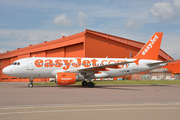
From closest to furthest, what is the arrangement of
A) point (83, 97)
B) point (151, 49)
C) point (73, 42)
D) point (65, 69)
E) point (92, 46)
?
1. point (83, 97)
2. point (65, 69)
3. point (151, 49)
4. point (92, 46)
5. point (73, 42)

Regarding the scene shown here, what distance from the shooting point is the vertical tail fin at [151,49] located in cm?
2648

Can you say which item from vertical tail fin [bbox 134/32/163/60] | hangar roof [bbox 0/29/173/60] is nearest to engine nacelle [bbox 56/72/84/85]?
vertical tail fin [bbox 134/32/163/60]

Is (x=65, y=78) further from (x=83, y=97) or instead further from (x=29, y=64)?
(x=83, y=97)

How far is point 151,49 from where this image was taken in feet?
87.8

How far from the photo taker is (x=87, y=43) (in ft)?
136

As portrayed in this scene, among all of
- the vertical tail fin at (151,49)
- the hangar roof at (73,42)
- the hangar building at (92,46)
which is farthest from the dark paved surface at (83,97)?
the hangar roof at (73,42)

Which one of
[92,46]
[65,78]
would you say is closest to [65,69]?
[65,78]

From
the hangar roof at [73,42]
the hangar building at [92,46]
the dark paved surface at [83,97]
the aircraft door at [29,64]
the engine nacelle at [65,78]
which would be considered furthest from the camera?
the hangar roof at [73,42]

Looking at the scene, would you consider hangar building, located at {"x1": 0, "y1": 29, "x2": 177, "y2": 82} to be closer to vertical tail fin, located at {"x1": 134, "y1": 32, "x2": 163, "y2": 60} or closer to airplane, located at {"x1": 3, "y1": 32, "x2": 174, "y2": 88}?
vertical tail fin, located at {"x1": 134, "y1": 32, "x2": 163, "y2": 60}

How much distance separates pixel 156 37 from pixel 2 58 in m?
57.1

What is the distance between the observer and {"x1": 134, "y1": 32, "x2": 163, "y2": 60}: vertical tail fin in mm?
26484

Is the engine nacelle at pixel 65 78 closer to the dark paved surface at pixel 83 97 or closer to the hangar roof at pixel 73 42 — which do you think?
the dark paved surface at pixel 83 97

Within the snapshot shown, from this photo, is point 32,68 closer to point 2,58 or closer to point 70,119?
point 70,119

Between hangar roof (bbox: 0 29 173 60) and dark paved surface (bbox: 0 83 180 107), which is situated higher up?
hangar roof (bbox: 0 29 173 60)
